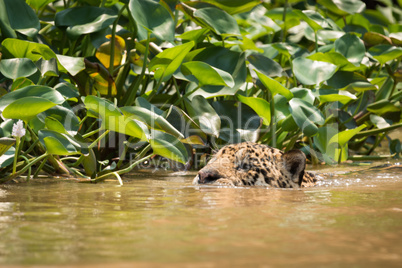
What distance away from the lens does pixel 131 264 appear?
142cm

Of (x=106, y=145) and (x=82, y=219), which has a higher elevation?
(x=106, y=145)

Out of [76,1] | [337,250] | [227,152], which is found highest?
[76,1]

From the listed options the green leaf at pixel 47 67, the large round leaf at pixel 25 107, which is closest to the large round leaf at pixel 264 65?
the green leaf at pixel 47 67

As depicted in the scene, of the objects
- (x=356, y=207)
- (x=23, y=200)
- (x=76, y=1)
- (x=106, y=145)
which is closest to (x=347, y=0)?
(x=76, y=1)

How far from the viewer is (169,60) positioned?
3633 mm

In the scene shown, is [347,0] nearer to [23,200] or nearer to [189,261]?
[23,200]

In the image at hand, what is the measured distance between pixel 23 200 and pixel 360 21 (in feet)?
16.4

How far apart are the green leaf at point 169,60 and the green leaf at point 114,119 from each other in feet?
2.47

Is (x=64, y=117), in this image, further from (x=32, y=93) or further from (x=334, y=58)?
(x=334, y=58)

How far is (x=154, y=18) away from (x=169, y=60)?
0.32 metres

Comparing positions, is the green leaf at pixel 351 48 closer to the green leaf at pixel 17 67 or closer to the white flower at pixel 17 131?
the green leaf at pixel 17 67

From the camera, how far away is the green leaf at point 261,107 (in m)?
3.95

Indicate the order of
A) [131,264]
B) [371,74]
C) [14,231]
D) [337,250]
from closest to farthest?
[131,264] → [337,250] → [14,231] → [371,74]

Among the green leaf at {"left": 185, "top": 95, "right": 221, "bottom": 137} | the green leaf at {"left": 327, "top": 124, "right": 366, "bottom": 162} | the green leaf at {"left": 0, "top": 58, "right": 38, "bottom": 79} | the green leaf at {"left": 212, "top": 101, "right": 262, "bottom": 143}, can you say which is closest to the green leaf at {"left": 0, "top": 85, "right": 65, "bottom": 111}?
the green leaf at {"left": 0, "top": 58, "right": 38, "bottom": 79}
